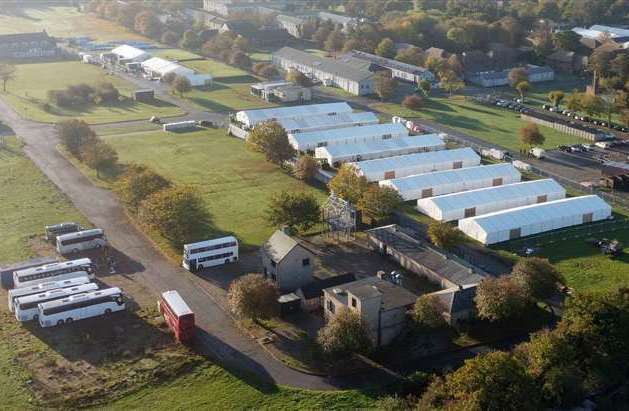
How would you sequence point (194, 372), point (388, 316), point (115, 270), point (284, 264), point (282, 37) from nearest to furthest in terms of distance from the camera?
point (194, 372) < point (388, 316) < point (284, 264) < point (115, 270) < point (282, 37)

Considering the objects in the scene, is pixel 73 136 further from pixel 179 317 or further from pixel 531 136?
pixel 531 136

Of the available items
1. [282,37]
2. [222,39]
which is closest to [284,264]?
[222,39]

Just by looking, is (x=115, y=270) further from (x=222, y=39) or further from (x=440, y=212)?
(x=222, y=39)

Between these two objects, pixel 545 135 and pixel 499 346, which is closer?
pixel 499 346

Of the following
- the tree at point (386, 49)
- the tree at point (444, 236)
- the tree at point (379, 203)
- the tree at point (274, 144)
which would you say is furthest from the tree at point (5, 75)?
the tree at point (444, 236)

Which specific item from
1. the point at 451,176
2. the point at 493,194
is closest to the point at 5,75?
the point at 451,176
